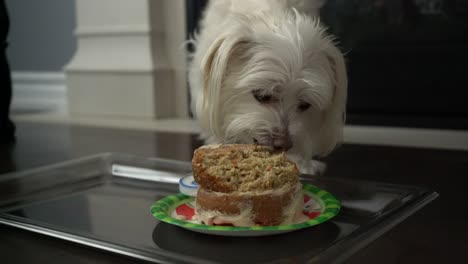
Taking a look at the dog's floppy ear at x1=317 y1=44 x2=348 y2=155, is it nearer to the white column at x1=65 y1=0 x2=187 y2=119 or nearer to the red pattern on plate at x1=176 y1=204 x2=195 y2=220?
the red pattern on plate at x1=176 y1=204 x2=195 y2=220

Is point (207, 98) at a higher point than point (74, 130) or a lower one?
higher

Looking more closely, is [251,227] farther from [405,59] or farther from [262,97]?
[405,59]

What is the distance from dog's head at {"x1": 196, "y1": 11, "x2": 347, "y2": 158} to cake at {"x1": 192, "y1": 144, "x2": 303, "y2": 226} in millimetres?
299

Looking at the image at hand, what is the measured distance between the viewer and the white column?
2.58 meters

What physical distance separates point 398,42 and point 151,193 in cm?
145

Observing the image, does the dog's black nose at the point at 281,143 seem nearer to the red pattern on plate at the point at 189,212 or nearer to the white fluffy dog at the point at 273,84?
the white fluffy dog at the point at 273,84

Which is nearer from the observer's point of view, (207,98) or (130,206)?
(130,206)

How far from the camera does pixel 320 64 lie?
126cm

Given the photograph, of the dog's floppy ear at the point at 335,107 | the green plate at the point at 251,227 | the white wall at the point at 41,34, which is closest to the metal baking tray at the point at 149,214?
the green plate at the point at 251,227

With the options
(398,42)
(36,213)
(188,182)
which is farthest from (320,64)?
(398,42)

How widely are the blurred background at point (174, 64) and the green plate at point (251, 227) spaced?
1.07 m

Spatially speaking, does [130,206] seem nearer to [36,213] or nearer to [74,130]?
[36,213]

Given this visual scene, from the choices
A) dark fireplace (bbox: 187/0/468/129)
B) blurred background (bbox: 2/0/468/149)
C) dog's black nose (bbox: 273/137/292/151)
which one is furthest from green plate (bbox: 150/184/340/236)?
dark fireplace (bbox: 187/0/468/129)

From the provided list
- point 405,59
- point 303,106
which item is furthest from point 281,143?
point 405,59
